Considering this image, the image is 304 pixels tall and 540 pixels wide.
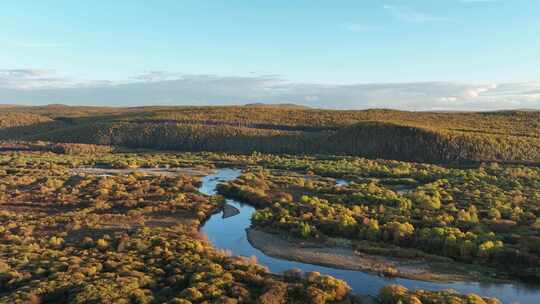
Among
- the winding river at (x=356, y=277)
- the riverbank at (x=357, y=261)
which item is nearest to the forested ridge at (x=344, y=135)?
the winding river at (x=356, y=277)

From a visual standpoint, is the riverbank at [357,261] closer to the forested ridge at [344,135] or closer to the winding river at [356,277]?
the winding river at [356,277]

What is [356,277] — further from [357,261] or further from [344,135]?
[344,135]

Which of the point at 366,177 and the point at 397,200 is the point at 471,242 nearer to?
the point at 397,200

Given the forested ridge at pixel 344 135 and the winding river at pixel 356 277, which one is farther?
the forested ridge at pixel 344 135

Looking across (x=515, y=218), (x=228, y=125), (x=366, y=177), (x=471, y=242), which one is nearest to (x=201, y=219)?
(x=471, y=242)

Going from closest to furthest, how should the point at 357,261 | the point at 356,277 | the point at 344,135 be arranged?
the point at 356,277 < the point at 357,261 < the point at 344,135

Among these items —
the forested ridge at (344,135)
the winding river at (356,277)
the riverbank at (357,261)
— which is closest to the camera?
the winding river at (356,277)

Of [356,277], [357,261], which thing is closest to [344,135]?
[357,261]
